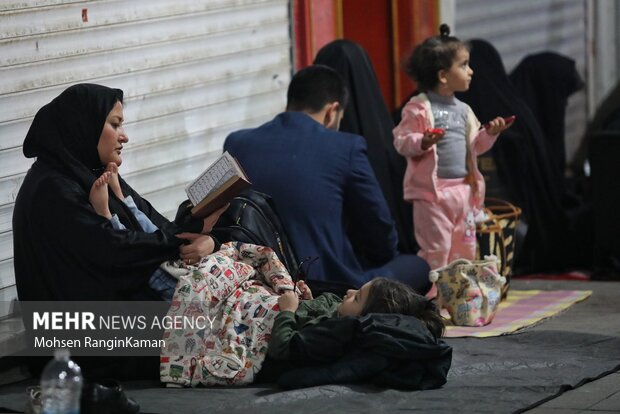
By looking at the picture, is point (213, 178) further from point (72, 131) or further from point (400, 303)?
point (400, 303)

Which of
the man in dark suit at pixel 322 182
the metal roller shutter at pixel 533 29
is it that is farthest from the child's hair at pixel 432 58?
the metal roller shutter at pixel 533 29

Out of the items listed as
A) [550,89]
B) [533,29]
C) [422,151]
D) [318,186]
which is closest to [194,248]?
[318,186]

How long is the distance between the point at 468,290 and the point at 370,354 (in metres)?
1.65

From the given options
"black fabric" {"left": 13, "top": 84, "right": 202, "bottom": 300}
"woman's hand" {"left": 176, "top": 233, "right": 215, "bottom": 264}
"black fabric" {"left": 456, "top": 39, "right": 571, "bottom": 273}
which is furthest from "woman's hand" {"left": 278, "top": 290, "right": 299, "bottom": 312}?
"black fabric" {"left": 456, "top": 39, "right": 571, "bottom": 273}

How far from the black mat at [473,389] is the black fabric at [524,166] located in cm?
239

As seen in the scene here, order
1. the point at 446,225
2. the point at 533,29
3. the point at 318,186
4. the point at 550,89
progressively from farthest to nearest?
the point at 533,29 < the point at 550,89 < the point at 446,225 < the point at 318,186

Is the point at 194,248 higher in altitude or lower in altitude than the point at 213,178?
lower

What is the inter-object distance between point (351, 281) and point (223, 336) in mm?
1214

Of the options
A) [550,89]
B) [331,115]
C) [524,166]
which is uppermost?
[331,115]

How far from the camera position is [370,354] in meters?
5.74

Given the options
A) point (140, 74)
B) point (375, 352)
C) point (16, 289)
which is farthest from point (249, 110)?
point (375, 352)

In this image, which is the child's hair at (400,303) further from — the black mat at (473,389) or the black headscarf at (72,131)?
the black headscarf at (72,131)

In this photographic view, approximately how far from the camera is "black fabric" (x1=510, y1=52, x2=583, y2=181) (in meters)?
10.8

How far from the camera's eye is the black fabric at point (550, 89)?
10.8 metres
